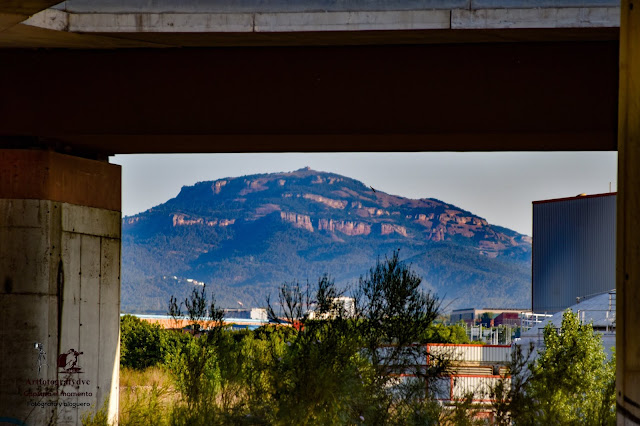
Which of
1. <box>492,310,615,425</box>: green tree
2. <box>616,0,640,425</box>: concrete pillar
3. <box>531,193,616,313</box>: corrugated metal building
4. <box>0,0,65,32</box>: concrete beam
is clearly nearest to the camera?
<box>616,0,640,425</box>: concrete pillar

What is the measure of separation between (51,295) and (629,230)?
11.4m

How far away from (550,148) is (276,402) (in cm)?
654

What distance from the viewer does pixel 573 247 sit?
78.7 metres

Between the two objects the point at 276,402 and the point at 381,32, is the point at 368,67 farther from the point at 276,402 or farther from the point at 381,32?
the point at 276,402

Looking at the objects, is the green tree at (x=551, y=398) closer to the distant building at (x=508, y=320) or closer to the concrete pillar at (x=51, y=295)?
the concrete pillar at (x=51, y=295)

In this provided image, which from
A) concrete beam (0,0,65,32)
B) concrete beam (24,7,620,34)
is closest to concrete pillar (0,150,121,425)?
concrete beam (24,7,620,34)

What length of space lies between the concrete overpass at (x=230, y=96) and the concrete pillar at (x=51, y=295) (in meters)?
0.03

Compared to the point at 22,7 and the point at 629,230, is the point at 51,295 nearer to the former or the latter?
the point at 22,7

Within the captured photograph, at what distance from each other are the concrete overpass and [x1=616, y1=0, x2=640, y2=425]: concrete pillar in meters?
6.34

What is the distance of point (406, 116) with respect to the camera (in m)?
13.3

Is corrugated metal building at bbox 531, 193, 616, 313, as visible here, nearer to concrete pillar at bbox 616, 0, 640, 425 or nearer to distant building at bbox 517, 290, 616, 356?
distant building at bbox 517, 290, 616, 356

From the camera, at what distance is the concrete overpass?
39.2ft

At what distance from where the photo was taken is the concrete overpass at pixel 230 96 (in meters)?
12.0

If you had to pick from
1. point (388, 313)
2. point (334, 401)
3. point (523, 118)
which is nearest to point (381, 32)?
point (523, 118)
